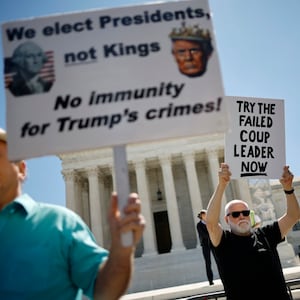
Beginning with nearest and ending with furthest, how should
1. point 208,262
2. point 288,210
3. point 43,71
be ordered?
1. point 43,71
2. point 288,210
3. point 208,262

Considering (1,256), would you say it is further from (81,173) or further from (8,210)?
(81,173)

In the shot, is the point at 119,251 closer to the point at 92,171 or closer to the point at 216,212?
the point at 216,212

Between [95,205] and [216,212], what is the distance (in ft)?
92.3

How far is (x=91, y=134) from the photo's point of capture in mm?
2438

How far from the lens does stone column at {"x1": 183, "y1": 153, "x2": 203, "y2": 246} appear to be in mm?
30250

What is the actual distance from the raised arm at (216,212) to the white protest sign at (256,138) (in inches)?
16.1

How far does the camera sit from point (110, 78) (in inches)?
100

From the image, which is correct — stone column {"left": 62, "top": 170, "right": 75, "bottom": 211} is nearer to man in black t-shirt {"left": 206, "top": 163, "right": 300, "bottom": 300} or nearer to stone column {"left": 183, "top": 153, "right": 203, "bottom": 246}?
stone column {"left": 183, "top": 153, "right": 203, "bottom": 246}

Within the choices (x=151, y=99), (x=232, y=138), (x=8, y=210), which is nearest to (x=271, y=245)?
(x=232, y=138)

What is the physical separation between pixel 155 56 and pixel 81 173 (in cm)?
3286

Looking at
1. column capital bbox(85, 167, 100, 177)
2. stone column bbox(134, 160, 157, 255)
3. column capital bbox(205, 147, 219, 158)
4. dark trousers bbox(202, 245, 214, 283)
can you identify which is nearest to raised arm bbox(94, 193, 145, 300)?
dark trousers bbox(202, 245, 214, 283)

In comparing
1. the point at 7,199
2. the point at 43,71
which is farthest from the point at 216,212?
the point at 43,71

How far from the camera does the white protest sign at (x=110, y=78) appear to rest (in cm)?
244

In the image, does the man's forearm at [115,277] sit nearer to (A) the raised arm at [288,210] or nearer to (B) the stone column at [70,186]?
(A) the raised arm at [288,210]
